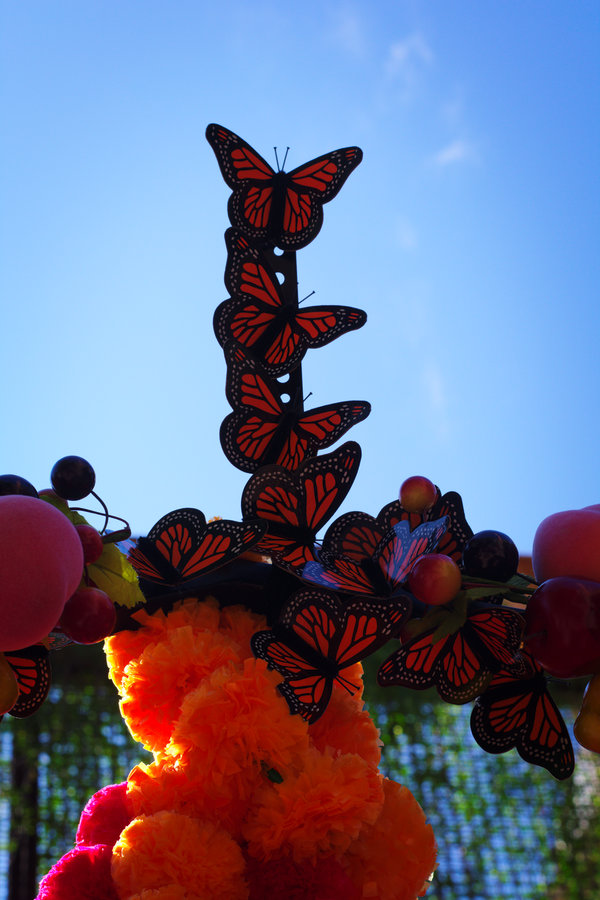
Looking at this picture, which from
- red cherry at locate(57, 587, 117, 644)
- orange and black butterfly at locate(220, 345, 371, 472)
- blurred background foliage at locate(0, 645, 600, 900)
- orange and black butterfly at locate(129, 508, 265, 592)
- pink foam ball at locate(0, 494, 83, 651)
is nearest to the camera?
pink foam ball at locate(0, 494, 83, 651)

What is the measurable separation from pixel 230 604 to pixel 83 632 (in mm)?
220

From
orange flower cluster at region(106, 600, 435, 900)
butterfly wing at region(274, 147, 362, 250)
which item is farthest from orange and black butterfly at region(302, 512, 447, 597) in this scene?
butterfly wing at region(274, 147, 362, 250)

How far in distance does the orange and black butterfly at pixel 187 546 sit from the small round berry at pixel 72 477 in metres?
0.10

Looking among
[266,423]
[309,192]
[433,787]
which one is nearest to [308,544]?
[266,423]

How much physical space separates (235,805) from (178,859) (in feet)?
0.25

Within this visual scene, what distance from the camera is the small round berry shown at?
0.72m

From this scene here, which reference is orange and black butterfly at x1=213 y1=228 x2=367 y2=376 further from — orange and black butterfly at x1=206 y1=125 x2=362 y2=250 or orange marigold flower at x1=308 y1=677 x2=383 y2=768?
orange marigold flower at x1=308 y1=677 x2=383 y2=768

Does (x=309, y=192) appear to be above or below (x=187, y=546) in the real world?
above

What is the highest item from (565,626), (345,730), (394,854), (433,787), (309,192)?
(309,192)

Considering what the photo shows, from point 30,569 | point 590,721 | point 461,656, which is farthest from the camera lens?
point 461,656

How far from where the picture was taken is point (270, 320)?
0.93 metres

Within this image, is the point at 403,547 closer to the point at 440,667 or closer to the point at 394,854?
the point at 440,667

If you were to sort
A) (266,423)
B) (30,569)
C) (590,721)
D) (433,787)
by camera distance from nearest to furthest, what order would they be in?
(30,569) → (590,721) → (266,423) → (433,787)

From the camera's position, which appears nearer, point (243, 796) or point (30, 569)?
point (30, 569)
